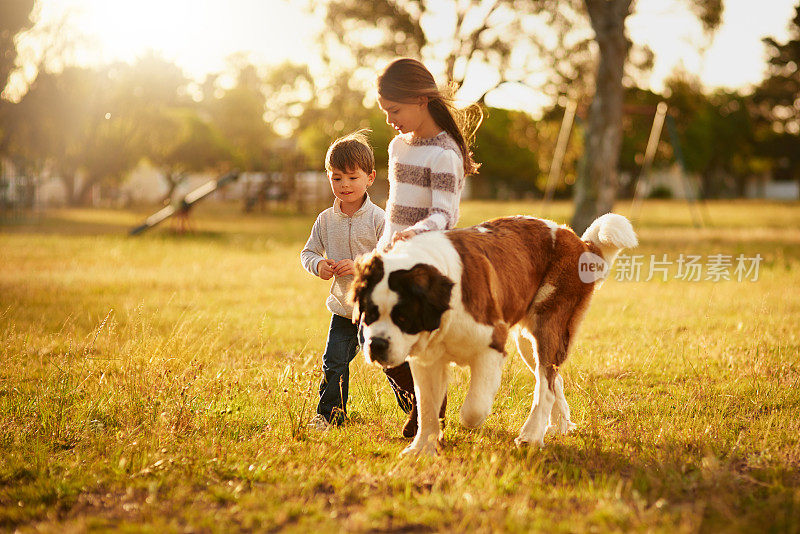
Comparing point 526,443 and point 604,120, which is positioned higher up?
point 604,120

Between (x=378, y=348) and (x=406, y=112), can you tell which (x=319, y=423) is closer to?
(x=378, y=348)

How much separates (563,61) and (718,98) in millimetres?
55017

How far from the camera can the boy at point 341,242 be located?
191 inches

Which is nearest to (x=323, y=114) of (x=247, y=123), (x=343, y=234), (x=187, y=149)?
(x=247, y=123)

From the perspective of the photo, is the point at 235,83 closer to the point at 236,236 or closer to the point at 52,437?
the point at 236,236

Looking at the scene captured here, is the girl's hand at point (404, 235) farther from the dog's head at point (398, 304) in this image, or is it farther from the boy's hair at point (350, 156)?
the boy's hair at point (350, 156)

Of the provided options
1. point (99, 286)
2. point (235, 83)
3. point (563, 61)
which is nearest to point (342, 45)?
point (563, 61)

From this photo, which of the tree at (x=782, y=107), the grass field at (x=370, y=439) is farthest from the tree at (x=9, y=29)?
the tree at (x=782, y=107)

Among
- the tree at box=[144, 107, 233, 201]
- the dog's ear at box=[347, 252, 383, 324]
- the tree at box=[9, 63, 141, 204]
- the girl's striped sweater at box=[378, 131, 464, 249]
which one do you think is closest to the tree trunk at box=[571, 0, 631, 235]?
the girl's striped sweater at box=[378, 131, 464, 249]

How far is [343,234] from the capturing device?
5.04 meters

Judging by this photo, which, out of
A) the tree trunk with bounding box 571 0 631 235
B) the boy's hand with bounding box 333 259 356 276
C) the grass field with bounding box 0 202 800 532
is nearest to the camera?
the grass field with bounding box 0 202 800 532

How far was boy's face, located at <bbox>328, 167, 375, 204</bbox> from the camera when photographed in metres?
4.85

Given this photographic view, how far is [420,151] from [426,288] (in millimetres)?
1220

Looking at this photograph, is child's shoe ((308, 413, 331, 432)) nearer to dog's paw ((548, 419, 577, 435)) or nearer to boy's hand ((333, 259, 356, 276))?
boy's hand ((333, 259, 356, 276))
